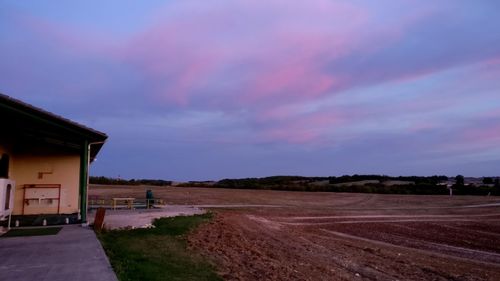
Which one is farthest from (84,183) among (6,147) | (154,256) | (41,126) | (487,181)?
(487,181)

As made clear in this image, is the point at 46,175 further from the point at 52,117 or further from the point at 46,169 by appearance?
the point at 52,117

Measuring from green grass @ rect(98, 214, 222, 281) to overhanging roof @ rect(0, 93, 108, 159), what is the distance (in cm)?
440

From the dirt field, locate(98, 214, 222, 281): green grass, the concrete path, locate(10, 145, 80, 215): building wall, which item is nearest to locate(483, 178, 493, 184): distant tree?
the dirt field

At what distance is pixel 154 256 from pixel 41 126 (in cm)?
944

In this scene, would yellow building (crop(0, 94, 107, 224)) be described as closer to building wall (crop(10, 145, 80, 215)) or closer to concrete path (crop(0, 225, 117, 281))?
building wall (crop(10, 145, 80, 215))

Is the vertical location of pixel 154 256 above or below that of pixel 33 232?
below

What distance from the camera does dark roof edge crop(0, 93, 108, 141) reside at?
16.2m

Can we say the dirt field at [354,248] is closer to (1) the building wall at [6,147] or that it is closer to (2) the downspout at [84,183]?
(2) the downspout at [84,183]

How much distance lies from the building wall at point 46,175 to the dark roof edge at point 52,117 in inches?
149

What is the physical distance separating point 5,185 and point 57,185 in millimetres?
4138

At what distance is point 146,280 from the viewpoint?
9.07 meters

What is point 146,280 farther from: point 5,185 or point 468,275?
point 5,185

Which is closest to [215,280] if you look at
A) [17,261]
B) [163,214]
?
[17,261]

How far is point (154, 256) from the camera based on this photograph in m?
11.9
